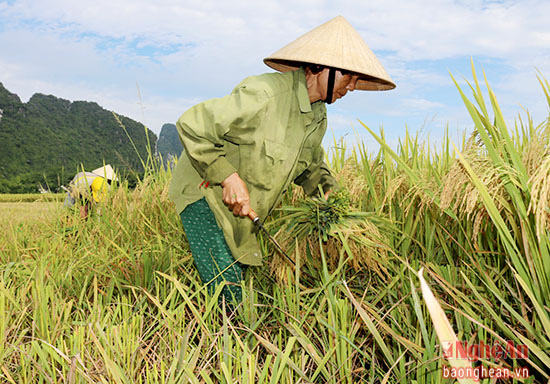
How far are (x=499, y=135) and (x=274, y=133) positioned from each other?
109 centimetres

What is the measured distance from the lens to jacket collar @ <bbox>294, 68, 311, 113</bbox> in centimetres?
255

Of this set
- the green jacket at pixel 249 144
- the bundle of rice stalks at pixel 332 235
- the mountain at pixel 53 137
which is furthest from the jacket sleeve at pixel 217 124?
the mountain at pixel 53 137

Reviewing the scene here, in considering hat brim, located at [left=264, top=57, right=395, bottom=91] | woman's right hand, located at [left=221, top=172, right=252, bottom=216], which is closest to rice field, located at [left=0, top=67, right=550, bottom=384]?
woman's right hand, located at [left=221, top=172, right=252, bottom=216]

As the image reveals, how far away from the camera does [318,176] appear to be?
3.04 meters

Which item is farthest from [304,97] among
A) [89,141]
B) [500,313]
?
[89,141]

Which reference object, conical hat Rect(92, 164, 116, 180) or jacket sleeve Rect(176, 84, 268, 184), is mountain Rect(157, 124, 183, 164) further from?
jacket sleeve Rect(176, 84, 268, 184)

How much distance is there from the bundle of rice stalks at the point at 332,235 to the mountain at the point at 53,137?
42.4 metres

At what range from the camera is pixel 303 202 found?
2.78m

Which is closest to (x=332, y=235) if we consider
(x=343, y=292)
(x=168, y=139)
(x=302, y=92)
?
(x=343, y=292)

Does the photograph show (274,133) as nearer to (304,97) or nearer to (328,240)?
(304,97)

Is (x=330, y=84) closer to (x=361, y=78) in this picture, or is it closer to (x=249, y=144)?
(x=361, y=78)

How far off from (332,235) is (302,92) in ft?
2.67

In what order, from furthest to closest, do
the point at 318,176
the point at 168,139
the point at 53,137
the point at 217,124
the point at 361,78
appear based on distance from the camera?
1. the point at 53,137
2. the point at 168,139
3. the point at 318,176
4. the point at 361,78
5. the point at 217,124

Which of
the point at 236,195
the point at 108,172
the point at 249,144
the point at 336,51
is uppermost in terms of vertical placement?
the point at 336,51
